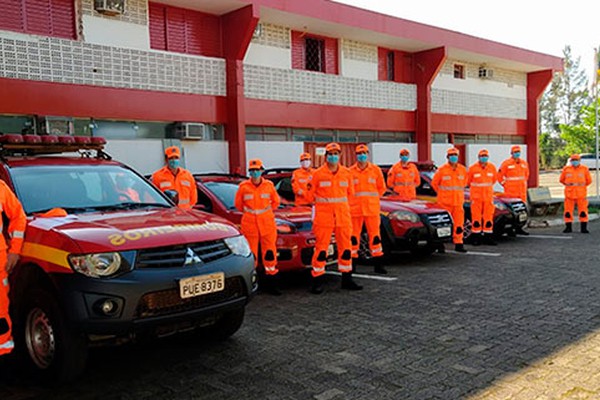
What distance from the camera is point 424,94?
18734 millimetres

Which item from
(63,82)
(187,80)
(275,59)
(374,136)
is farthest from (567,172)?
(63,82)

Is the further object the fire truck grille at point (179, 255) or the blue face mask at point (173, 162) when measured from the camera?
the blue face mask at point (173, 162)

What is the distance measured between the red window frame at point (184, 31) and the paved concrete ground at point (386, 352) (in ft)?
26.7

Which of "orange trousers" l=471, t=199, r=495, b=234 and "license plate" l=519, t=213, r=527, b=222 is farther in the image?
"license plate" l=519, t=213, r=527, b=222

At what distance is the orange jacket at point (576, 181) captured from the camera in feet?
40.7

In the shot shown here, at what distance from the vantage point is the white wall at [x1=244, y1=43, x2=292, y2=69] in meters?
14.3

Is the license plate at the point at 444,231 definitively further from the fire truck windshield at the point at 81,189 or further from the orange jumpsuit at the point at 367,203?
the fire truck windshield at the point at 81,189

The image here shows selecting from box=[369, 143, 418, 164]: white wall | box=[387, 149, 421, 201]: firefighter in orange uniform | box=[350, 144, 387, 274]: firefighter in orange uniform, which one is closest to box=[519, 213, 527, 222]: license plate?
box=[387, 149, 421, 201]: firefighter in orange uniform

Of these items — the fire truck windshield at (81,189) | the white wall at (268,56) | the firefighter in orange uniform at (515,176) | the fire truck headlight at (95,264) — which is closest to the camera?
the fire truck headlight at (95,264)

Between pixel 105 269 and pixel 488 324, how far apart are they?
3653mm

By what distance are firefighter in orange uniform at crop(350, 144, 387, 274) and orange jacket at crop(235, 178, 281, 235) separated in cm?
134

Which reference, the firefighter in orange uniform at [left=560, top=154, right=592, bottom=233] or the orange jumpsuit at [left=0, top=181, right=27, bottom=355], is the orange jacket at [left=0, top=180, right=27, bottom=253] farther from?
the firefighter in orange uniform at [left=560, top=154, right=592, bottom=233]

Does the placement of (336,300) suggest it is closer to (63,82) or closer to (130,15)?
(63,82)

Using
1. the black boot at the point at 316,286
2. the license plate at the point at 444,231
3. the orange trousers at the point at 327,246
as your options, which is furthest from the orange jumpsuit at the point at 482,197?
the black boot at the point at 316,286
